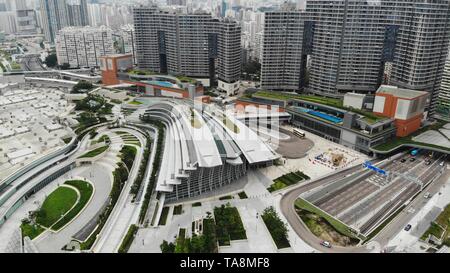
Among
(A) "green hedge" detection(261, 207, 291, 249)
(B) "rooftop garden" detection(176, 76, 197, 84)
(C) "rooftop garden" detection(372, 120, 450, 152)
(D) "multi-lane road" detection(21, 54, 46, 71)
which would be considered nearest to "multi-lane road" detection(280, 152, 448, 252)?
(A) "green hedge" detection(261, 207, 291, 249)

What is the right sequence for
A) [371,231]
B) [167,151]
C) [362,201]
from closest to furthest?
[371,231], [362,201], [167,151]

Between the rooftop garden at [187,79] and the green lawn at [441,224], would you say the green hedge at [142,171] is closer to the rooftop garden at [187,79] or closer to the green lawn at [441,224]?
the rooftop garden at [187,79]

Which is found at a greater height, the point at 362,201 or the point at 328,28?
the point at 328,28

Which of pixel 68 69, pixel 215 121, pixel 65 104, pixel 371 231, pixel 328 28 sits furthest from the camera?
pixel 68 69

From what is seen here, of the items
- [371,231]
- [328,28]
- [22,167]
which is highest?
[328,28]

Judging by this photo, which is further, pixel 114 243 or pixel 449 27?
pixel 449 27

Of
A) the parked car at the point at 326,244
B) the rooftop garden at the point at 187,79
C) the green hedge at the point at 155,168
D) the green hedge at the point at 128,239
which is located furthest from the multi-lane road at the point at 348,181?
the rooftop garden at the point at 187,79

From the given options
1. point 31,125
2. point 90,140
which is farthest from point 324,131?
point 31,125

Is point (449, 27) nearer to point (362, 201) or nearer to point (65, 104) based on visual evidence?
point (362, 201)

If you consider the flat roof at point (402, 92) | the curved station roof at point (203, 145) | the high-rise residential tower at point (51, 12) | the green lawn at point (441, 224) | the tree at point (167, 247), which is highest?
the high-rise residential tower at point (51, 12)
